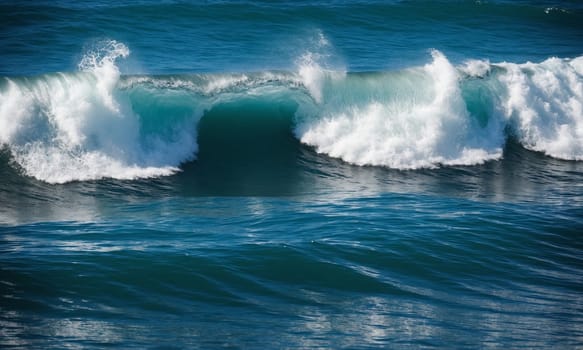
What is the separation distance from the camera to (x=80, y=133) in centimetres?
1482

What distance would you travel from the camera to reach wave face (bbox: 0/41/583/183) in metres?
14.8

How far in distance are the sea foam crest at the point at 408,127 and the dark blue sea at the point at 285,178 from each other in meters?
0.05

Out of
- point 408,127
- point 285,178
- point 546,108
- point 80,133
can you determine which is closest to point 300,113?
point 408,127

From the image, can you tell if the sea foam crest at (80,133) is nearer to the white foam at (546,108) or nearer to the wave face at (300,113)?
the wave face at (300,113)

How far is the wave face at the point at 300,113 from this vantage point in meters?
14.8

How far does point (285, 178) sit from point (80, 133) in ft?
13.1

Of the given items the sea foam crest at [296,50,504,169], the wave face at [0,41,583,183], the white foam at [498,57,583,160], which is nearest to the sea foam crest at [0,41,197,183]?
the wave face at [0,41,583,183]

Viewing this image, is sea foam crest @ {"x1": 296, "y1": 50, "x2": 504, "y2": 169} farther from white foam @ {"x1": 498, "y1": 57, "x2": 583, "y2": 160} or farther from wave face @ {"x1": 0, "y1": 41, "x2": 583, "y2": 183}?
white foam @ {"x1": 498, "y1": 57, "x2": 583, "y2": 160}

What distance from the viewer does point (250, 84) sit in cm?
1744

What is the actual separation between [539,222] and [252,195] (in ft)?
15.8

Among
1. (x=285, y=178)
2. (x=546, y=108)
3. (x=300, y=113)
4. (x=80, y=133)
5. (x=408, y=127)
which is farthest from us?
(x=546, y=108)

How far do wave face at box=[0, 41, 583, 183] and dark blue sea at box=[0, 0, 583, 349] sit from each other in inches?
1.6

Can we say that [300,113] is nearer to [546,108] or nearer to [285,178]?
[285,178]

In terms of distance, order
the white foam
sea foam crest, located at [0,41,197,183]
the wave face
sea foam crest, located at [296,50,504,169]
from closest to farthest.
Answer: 1. sea foam crest, located at [0,41,197,183]
2. the wave face
3. sea foam crest, located at [296,50,504,169]
4. the white foam
